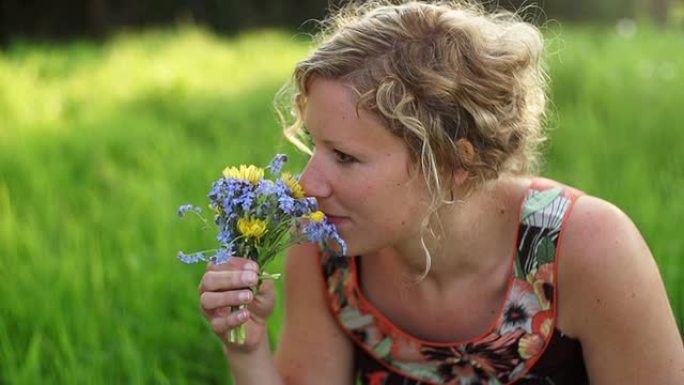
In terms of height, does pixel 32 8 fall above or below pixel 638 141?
above

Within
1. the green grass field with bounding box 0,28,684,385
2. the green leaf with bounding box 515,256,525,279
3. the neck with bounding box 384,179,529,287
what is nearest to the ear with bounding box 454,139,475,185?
the neck with bounding box 384,179,529,287

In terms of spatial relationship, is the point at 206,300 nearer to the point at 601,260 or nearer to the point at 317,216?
the point at 317,216

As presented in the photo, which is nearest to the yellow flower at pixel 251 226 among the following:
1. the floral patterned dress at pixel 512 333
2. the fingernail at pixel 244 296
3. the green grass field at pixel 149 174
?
the fingernail at pixel 244 296

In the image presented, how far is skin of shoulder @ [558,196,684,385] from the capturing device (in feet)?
5.74

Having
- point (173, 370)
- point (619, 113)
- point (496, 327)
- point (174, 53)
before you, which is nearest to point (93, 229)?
point (173, 370)

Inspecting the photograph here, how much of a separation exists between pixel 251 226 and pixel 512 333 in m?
0.61

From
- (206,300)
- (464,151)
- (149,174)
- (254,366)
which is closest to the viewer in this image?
(206,300)

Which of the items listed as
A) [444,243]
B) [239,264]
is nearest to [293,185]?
[239,264]

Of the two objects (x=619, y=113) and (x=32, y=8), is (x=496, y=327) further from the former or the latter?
(x=32, y=8)

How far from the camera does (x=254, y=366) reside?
6.12 feet

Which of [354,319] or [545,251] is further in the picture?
[354,319]

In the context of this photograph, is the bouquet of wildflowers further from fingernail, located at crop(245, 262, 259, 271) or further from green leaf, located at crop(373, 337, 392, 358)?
green leaf, located at crop(373, 337, 392, 358)

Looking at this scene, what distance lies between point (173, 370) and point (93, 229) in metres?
0.93

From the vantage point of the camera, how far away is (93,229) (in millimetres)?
3328
